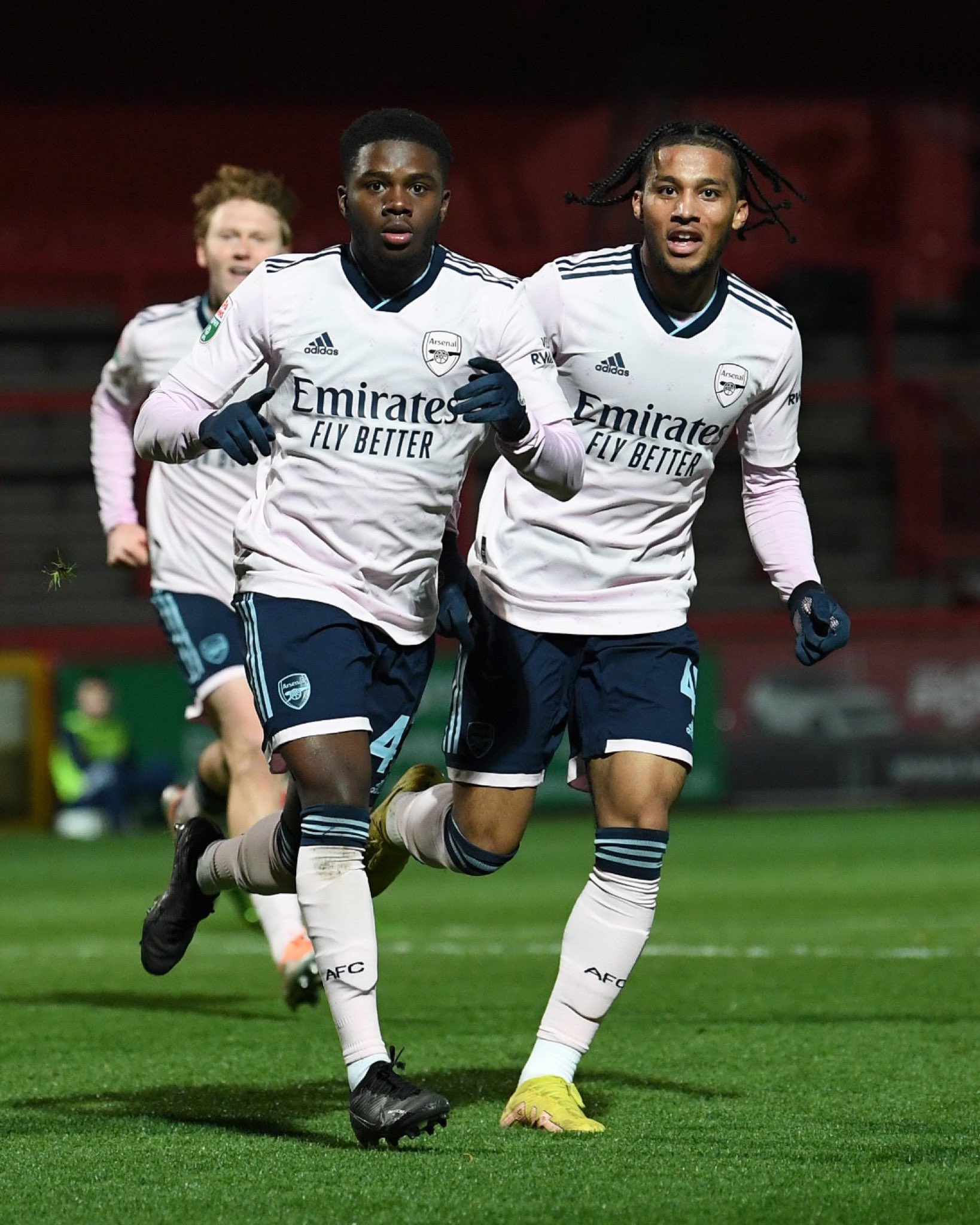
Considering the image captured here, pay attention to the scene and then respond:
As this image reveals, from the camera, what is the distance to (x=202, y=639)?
21.3 ft

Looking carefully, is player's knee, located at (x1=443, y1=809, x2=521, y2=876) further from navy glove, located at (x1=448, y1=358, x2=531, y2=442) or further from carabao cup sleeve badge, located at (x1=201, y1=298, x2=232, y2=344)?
carabao cup sleeve badge, located at (x1=201, y1=298, x2=232, y2=344)

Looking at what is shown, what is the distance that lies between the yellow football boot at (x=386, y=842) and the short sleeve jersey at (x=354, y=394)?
97cm

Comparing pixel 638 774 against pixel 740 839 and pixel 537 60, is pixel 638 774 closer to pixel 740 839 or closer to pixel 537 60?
pixel 740 839

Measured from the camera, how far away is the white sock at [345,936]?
13.4 ft

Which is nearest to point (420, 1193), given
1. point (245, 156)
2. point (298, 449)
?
point (298, 449)

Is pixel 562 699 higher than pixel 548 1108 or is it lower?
higher

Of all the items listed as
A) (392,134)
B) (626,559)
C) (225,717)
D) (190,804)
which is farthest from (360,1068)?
(190,804)

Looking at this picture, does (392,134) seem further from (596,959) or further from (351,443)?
(596,959)

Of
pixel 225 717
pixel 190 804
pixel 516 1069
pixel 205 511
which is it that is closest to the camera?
pixel 516 1069

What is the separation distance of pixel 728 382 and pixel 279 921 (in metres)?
2.32

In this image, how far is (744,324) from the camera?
15.3 ft

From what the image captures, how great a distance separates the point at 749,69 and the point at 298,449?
60.0 ft

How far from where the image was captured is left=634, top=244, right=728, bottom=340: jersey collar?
461 cm

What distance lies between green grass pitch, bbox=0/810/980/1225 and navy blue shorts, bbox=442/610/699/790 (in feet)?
2.53
